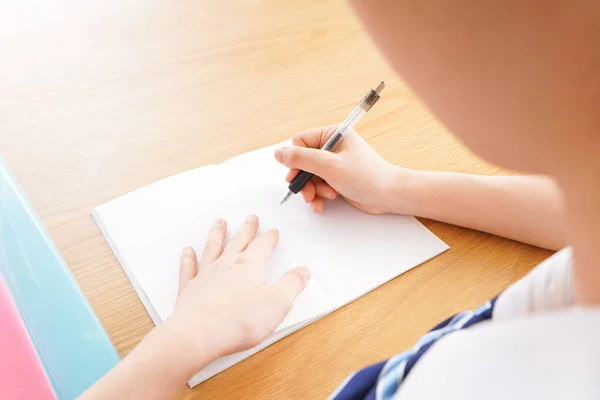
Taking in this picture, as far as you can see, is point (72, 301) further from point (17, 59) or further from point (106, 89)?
point (17, 59)

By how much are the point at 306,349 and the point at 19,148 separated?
49 centimetres

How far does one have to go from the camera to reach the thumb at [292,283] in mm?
615

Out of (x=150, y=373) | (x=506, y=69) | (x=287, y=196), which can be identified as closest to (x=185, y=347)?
(x=150, y=373)

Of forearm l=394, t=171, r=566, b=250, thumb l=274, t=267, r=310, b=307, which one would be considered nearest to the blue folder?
thumb l=274, t=267, r=310, b=307

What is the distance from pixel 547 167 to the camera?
30 cm

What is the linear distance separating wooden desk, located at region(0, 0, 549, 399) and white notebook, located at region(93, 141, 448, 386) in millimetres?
16

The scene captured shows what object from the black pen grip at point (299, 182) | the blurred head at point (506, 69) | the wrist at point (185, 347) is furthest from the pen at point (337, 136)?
the blurred head at point (506, 69)

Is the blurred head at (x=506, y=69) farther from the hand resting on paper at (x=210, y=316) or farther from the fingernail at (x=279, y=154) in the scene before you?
the fingernail at (x=279, y=154)

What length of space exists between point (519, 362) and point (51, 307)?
1.61 feet

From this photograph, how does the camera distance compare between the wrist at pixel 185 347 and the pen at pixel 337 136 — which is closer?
the wrist at pixel 185 347

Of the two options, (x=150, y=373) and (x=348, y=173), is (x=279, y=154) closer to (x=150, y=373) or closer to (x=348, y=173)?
(x=348, y=173)

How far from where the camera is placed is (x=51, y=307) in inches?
24.1

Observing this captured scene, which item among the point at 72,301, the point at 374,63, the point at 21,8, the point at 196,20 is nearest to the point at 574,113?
the point at 72,301

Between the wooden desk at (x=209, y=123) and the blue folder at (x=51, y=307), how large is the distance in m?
0.02
